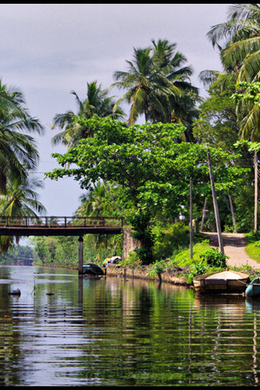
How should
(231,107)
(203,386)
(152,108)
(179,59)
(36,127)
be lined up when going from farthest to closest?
1. (179,59)
2. (152,108)
3. (231,107)
4. (36,127)
5. (203,386)

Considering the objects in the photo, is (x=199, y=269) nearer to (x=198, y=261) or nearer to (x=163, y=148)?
(x=198, y=261)

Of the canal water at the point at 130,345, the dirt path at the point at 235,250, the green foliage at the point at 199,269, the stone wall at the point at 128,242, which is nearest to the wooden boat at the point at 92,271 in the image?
the stone wall at the point at 128,242

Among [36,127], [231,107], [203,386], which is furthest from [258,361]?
[231,107]

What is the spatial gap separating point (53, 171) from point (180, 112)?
1729 centimetres

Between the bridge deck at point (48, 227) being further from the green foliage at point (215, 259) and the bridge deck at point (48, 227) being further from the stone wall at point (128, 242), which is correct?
the green foliage at point (215, 259)

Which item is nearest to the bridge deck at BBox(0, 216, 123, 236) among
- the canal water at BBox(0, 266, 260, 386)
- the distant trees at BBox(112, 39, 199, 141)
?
the distant trees at BBox(112, 39, 199, 141)

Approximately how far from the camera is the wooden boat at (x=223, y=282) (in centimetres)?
2767

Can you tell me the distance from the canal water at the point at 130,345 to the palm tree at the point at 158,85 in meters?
32.4

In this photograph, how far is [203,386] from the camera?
8359 mm

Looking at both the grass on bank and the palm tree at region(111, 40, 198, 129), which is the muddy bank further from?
the palm tree at region(111, 40, 198, 129)

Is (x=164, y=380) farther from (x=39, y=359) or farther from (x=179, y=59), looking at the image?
(x=179, y=59)

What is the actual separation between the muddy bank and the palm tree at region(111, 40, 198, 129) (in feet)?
43.2

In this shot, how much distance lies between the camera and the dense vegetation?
36375 mm

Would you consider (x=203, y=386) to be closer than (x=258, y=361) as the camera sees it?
Yes
